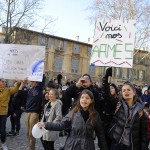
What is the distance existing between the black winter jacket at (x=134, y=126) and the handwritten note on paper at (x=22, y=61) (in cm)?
258

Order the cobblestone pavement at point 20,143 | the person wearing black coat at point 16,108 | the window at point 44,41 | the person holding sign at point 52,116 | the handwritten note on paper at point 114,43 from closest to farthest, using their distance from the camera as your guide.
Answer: the handwritten note on paper at point 114,43
the person holding sign at point 52,116
the cobblestone pavement at point 20,143
the person wearing black coat at point 16,108
the window at point 44,41

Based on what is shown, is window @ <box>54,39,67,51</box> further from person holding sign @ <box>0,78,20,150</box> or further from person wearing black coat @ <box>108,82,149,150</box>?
person wearing black coat @ <box>108,82,149,150</box>

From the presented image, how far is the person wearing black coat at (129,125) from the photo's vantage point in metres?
4.28

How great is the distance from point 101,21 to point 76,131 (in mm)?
2475

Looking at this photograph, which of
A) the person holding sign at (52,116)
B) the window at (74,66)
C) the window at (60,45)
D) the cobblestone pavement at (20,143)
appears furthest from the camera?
the window at (74,66)

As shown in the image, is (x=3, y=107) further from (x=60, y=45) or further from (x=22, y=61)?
(x=60, y=45)

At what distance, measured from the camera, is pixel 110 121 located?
16.1 feet

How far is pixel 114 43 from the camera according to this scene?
5.79 m

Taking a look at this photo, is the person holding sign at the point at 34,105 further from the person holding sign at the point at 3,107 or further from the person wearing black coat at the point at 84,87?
the person wearing black coat at the point at 84,87

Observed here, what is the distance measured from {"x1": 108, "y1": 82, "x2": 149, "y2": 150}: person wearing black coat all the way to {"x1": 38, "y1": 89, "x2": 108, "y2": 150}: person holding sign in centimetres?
22

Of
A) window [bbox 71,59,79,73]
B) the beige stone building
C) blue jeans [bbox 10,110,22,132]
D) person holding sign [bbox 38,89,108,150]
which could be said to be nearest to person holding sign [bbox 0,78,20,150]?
blue jeans [bbox 10,110,22,132]

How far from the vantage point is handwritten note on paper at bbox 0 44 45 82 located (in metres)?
6.78

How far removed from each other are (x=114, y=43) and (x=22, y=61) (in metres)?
2.24

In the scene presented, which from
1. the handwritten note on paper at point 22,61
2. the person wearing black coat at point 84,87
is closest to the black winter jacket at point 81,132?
the person wearing black coat at point 84,87
